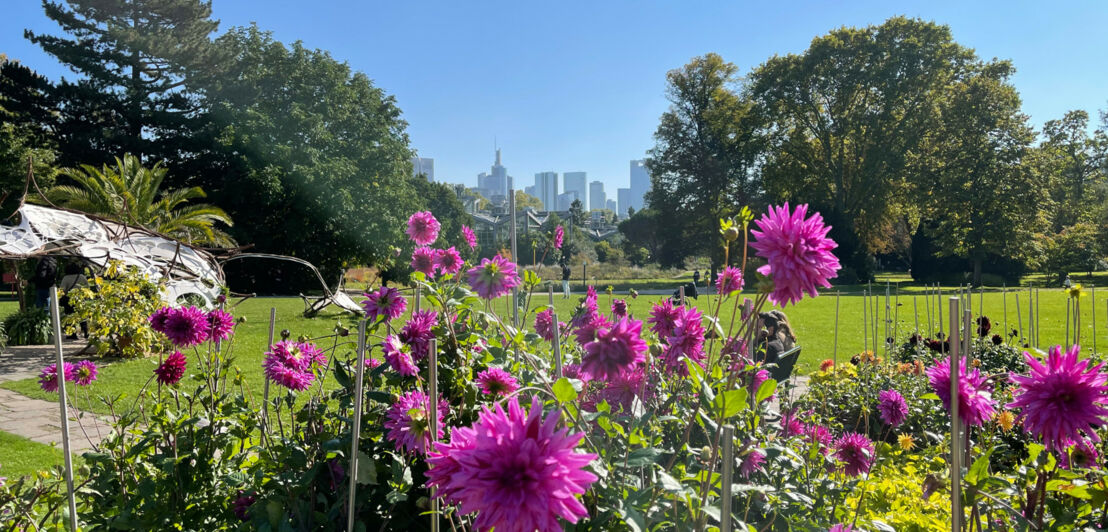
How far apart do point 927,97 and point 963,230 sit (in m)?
4.81

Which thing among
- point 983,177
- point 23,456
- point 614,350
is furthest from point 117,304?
point 983,177

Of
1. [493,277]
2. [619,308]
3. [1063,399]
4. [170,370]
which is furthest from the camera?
[619,308]

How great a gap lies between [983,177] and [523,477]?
83.2 ft

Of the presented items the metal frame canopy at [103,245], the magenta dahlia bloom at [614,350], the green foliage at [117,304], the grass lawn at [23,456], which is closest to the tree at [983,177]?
the metal frame canopy at [103,245]

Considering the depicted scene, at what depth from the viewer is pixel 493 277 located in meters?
1.61

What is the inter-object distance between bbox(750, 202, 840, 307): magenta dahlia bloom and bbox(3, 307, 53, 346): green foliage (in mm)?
10208

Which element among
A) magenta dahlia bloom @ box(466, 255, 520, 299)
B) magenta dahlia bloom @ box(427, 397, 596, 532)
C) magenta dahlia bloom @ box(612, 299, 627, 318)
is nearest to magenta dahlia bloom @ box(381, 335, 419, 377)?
magenta dahlia bloom @ box(466, 255, 520, 299)

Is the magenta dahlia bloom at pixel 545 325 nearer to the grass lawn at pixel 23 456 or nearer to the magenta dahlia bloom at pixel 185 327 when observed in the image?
the magenta dahlia bloom at pixel 185 327

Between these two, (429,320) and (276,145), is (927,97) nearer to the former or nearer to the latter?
(276,145)

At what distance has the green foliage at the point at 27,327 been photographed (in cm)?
837

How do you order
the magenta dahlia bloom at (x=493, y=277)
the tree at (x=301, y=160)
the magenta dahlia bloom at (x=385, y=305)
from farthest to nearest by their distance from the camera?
1. the tree at (x=301, y=160)
2. the magenta dahlia bloom at (x=385, y=305)
3. the magenta dahlia bloom at (x=493, y=277)

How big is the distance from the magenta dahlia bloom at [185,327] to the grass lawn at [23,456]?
7.04 feet

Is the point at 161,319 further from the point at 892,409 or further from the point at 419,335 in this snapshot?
the point at 892,409

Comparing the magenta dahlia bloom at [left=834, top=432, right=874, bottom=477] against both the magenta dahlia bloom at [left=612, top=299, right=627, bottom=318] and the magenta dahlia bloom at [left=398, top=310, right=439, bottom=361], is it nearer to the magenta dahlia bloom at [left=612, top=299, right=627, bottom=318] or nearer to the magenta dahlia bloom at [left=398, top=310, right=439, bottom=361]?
the magenta dahlia bloom at [left=612, top=299, right=627, bottom=318]
